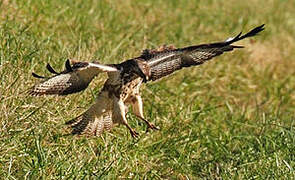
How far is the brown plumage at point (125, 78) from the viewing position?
4277 mm

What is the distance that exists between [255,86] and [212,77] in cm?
69

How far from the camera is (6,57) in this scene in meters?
4.88

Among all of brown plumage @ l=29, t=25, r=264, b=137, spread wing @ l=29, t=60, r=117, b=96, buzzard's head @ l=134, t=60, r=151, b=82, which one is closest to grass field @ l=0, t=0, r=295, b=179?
brown plumage @ l=29, t=25, r=264, b=137

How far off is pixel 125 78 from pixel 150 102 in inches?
47.6

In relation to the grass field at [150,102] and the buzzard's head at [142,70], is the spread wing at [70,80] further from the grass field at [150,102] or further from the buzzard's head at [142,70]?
the grass field at [150,102]

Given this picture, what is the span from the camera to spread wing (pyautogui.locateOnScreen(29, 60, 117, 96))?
3955 millimetres

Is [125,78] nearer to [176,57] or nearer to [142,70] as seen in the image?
[142,70]

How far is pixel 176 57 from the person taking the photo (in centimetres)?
458

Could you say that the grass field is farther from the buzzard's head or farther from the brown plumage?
the buzzard's head

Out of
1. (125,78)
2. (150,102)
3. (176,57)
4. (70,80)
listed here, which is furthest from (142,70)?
(150,102)

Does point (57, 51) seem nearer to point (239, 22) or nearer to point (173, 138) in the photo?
point (173, 138)

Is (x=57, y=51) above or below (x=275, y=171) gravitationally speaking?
above

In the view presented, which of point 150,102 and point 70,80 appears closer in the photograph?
point 70,80

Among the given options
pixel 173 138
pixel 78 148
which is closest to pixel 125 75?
pixel 78 148
